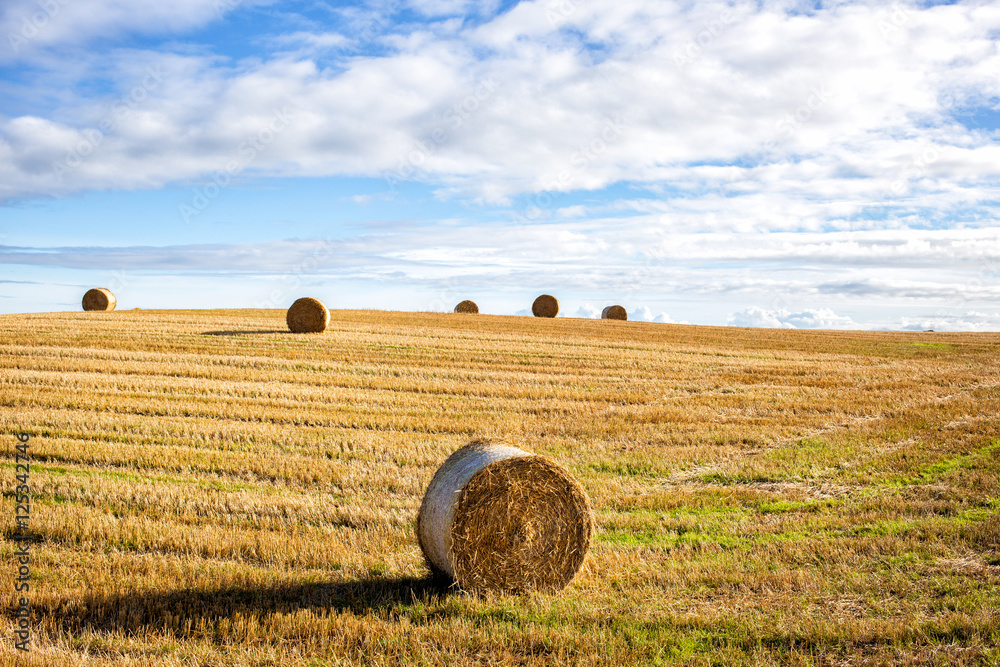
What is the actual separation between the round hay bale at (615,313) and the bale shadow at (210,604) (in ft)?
136

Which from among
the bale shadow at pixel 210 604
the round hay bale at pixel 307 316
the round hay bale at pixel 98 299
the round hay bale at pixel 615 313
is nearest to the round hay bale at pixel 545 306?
the round hay bale at pixel 615 313

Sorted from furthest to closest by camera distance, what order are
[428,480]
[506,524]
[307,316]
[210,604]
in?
[307,316]
[428,480]
[506,524]
[210,604]

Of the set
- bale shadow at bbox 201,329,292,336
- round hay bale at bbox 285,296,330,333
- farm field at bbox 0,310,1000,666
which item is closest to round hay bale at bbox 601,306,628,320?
round hay bale at bbox 285,296,330,333

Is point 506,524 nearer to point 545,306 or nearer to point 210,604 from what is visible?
point 210,604

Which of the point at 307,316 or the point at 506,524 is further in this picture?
the point at 307,316

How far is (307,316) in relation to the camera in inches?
1142

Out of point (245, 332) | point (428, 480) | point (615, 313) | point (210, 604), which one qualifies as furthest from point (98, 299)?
point (210, 604)

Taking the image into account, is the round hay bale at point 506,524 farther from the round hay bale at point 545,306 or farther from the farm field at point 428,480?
the round hay bale at point 545,306

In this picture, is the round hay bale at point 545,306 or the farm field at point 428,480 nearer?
the farm field at point 428,480

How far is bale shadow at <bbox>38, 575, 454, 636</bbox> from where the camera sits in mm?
5629

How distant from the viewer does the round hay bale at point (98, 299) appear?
38.1 metres

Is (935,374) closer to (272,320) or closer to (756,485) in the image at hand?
A: (756,485)

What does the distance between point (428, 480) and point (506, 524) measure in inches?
134

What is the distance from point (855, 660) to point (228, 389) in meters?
14.2
